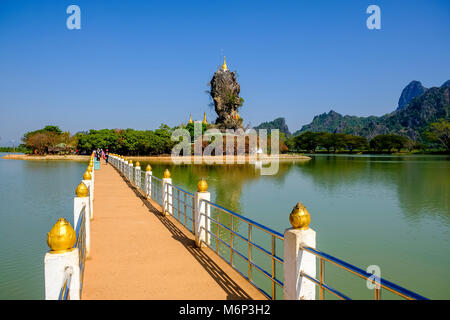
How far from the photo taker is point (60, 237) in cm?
206

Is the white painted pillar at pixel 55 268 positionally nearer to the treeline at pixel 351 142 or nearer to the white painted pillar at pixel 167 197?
the white painted pillar at pixel 167 197

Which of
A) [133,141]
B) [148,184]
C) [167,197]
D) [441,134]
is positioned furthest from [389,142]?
[167,197]

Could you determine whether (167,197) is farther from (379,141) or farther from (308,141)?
(308,141)

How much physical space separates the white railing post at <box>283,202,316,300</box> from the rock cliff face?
57.4m

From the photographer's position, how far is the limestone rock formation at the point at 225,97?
6050 cm

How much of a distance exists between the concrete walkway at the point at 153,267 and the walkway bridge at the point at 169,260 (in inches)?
0.5

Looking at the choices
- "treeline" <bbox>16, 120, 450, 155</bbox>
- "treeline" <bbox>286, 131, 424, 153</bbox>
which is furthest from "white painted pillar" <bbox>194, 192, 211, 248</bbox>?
"treeline" <bbox>286, 131, 424, 153</bbox>

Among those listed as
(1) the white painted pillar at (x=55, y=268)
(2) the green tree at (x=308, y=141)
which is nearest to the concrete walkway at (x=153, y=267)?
(1) the white painted pillar at (x=55, y=268)

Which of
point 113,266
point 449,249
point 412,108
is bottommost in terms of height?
point 449,249

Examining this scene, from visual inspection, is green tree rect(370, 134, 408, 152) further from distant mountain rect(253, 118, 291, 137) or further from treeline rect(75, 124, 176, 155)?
distant mountain rect(253, 118, 291, 137)
